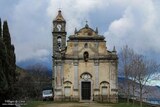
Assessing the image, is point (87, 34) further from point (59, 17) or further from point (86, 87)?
point (86, 87)

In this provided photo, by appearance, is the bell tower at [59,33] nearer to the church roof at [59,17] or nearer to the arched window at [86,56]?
the church roof at [59,17]

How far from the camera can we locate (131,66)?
171 ft

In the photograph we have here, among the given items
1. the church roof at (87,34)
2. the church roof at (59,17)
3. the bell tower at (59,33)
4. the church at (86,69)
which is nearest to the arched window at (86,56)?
the church at (86,69)

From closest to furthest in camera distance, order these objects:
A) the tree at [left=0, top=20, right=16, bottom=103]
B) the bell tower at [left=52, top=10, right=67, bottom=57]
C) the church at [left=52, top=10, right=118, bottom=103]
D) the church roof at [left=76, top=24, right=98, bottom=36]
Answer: the tree at [left=0, top=20, right=16, bottom=103] < the church at [left=52, top=10, right=118, bottom=103] < the church roof at [left=76, top=24, right=98, bottom=36] < the bell tower at [left=52, top=10, right=67, bottom=57]

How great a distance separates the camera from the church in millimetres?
57000

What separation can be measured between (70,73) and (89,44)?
15.3ft

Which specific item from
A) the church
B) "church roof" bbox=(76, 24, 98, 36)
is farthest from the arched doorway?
"church roof" bbox=(76, 24, 98, 36)

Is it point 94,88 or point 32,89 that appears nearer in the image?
point 94,88

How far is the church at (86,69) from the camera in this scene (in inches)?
2244

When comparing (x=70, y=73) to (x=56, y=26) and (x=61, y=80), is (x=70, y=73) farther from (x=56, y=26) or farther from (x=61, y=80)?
(x=56, y=26)

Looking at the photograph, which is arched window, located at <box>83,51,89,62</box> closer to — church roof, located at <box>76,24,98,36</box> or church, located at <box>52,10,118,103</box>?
church, located at <box>52,10,118,103</box>

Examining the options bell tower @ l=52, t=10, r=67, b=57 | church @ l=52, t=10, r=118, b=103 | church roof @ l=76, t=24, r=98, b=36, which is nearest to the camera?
church @ l=52, t=10, r=118, b=103

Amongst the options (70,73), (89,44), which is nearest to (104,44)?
(89,44)

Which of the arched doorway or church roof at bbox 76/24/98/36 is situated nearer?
the arched doorway
